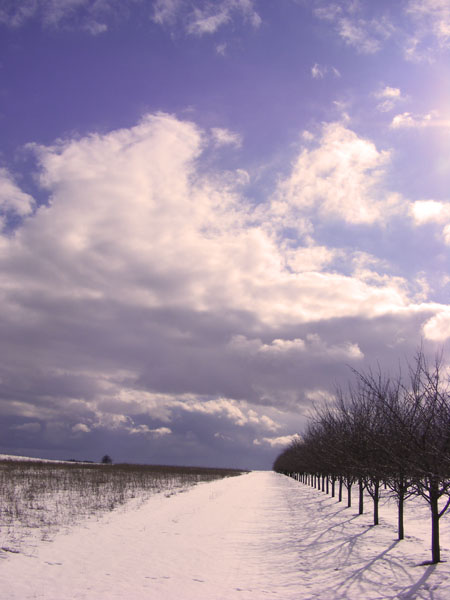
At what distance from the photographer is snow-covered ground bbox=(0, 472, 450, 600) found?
9.12 m

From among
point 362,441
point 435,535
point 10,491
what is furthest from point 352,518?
point 10,491

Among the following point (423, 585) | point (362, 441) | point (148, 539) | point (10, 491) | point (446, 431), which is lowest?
point (10, 491)

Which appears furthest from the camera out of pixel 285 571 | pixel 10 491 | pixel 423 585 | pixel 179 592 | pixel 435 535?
pixel 10 491

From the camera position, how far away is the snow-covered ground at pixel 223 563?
9117 millimetres

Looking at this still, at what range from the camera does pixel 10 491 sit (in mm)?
27547

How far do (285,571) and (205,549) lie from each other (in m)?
3.26

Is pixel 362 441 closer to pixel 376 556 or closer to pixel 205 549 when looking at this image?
pixel 376 556

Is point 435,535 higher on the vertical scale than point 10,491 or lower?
higher

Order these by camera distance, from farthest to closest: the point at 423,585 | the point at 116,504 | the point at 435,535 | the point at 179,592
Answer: the point at 116,504
the point at 435,535
the point at 423,585
the point at 179,592

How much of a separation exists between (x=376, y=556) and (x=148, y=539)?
23.3 ft

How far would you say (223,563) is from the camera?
11.6 meters

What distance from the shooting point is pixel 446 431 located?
38.3ft

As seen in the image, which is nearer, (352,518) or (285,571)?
(285,571)

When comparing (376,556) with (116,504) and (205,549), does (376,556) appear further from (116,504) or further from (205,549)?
(116,504)
